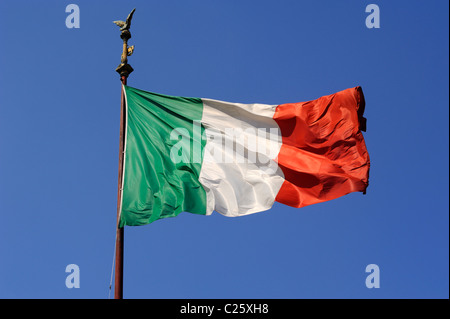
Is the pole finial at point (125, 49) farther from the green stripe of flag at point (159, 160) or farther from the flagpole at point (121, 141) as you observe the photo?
the green stripe of flag at point (159, 160)

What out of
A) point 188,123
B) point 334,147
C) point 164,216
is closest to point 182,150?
point 188,123

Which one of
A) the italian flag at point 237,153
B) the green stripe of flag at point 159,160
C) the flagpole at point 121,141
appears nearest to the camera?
the flagpole at point 121,141

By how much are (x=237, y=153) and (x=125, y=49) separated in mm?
4027

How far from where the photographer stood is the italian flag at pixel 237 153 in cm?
1725

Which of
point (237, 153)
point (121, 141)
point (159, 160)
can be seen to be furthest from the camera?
point (237, 153)

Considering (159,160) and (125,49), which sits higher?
(125,49)

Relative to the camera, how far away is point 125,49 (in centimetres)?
1781

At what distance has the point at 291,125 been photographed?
64.1ft

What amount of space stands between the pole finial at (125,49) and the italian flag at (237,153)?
0.50 metres

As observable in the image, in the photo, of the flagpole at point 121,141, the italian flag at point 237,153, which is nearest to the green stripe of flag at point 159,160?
the italian flag at point 237,153

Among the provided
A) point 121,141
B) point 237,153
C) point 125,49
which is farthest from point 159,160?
point 125,49

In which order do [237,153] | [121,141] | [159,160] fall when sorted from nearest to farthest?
[121,141] < [159,160] < [237,153]

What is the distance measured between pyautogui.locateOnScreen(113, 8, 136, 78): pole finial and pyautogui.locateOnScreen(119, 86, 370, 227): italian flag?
497mm

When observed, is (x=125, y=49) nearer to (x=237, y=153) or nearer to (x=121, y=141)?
(x=121, y=141)
